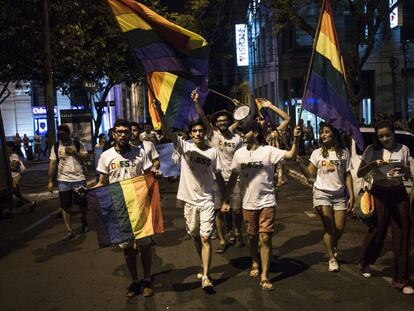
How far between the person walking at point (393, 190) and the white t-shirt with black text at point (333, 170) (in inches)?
20.0

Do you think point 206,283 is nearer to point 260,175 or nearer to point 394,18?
point 260,175

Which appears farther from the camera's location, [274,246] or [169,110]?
[274,246]

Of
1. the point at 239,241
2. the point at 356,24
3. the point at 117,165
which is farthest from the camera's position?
the point at 356,24

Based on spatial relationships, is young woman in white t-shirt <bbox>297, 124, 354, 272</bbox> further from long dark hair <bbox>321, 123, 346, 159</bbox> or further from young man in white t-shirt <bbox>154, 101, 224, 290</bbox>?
young man in white t-shirt <bbox>154, 101, 224, 290</bbox>

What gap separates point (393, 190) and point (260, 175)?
1.41 meters

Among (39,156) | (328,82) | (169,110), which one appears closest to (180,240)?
(169,110)

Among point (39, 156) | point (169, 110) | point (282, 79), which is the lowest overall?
point (39, 156)

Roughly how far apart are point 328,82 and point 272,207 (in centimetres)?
169

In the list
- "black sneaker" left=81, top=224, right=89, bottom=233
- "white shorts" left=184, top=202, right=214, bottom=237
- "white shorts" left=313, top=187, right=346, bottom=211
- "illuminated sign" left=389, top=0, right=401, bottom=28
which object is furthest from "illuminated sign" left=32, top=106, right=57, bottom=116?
"white shorts" left=313, top=187, right=346, bottom=211

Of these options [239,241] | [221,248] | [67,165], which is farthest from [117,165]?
[67,165]

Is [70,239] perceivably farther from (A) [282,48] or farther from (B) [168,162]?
(A) [282,48]

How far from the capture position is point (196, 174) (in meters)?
5.92

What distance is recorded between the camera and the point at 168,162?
1434 cm

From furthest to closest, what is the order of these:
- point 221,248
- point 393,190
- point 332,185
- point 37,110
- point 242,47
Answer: point 242,47
point 37,110
point 221,248
point 332,185
point 393,190
